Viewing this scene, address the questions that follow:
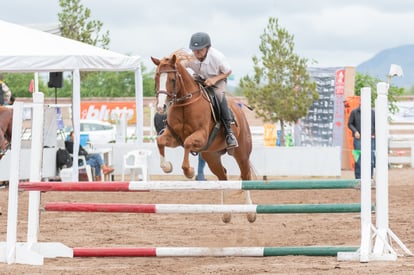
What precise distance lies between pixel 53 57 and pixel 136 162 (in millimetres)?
3357

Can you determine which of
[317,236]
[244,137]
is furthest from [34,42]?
[317,236]

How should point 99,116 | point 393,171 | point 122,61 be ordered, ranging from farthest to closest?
point 99,116
point 393,171
point 122,61

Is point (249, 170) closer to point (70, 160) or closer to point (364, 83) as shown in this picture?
point (70, 160)

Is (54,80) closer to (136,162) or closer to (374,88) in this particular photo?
(136,162)

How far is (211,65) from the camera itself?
398 inches

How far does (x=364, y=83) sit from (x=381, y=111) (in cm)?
2448

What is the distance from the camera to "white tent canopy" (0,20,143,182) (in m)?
16.8

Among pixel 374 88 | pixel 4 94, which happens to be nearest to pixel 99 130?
pixel 374 88

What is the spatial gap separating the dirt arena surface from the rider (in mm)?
836

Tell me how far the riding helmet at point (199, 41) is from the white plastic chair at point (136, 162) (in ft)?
30.4

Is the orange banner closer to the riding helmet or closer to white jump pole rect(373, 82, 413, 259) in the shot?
the riding helmet

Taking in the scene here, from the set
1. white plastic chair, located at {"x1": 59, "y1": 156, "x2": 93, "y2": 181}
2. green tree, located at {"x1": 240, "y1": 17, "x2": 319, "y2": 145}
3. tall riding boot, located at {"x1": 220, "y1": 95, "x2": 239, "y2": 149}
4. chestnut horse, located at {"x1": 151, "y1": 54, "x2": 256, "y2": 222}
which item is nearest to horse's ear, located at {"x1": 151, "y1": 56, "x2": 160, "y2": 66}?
chestnut horse, located at {"x1": 151, "y1": 54, "x2": 256, "y2": 222}

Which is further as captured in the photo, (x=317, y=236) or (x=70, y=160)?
(x=70, y=160)

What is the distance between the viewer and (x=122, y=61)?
18.1 metres
